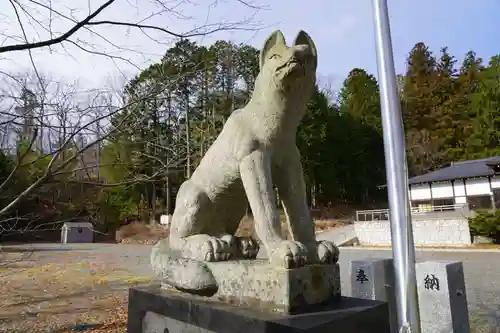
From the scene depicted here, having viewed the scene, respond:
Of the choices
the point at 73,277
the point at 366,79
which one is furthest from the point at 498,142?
the point at 73,277

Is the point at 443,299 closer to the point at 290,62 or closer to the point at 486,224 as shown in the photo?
the point at 290,62

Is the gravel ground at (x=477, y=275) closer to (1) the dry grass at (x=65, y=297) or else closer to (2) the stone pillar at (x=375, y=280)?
(1) the dry grass at (x=65, y=297)

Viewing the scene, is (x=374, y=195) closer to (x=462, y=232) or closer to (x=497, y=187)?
(x=497, y=187)

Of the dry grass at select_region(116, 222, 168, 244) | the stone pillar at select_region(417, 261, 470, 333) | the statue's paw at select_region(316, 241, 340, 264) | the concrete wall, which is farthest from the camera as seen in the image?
the dry grass at select_region(116, 222, 168, 244)

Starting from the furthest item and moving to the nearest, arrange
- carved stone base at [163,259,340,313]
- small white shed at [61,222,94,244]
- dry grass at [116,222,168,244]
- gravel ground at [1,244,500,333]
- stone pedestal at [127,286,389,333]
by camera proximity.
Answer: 1. small white shed at [61,222,94,244]
2. dry grass at [116,222,168,244]
3. gravel ground at [1,244,500,333]
4. carved stone base at [163,259,340,313]
5. stone pedestal at [127,286,389,333]

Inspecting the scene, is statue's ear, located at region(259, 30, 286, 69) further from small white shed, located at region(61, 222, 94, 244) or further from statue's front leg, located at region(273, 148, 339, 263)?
small white shed, located at region(61, 222, 94, 244)

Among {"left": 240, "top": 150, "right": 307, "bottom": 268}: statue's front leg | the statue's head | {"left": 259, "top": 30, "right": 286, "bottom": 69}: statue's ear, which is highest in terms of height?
{"left": 259, "top": 30, "right": 286, "bottom": 69}: statue's ear

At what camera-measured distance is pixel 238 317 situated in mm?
1807

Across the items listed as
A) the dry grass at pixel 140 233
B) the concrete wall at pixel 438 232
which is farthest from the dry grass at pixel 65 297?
the concrete wall at pixel 438 232

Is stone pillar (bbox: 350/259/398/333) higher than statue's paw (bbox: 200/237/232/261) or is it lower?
lower

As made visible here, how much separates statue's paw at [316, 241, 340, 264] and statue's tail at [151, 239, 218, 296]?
24.9 inches

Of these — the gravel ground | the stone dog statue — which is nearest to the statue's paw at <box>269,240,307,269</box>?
the stone dog statue

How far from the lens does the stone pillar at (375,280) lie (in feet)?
14.6

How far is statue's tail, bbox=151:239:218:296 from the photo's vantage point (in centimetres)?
218
